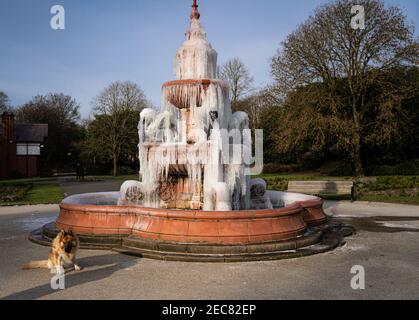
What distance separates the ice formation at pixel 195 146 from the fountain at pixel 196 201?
0.09ft

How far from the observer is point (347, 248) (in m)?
8.50

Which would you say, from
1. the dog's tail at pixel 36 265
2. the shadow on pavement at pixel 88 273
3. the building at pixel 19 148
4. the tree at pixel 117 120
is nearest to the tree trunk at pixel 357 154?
the shadow on pavement at pixel 88 273

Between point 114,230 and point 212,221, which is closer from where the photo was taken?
point 212,221

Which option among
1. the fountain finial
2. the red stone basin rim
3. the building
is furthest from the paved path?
Answer: the building

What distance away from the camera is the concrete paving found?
5.46 m

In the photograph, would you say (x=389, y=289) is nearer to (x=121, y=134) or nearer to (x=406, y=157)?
(x=406, y=157)

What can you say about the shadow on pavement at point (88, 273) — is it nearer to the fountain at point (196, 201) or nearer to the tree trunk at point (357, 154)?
the fountain at point (196, 201)

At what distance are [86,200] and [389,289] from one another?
373 inches

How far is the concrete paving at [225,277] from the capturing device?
5457 millimetres

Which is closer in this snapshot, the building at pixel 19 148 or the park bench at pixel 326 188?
the park bench at pixel 326 188

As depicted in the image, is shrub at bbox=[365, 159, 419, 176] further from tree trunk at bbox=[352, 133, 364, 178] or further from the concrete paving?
the concrete paving

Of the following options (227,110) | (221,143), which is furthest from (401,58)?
(221,143)

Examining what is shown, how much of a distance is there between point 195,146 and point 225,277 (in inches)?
176
